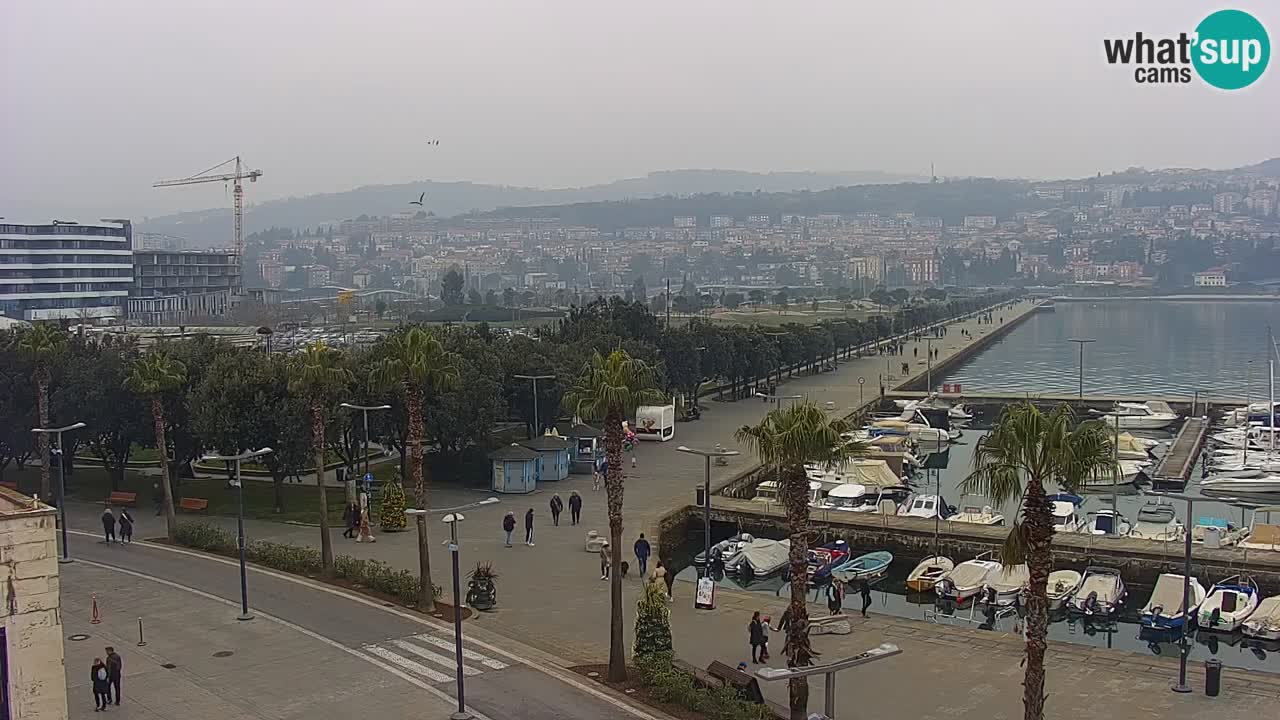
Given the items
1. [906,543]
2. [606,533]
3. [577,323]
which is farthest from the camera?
[577,323]

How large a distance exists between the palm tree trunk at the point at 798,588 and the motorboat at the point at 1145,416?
5195 cm

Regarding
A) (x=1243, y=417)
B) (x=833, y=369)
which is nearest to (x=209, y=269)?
(x=833, y=369)

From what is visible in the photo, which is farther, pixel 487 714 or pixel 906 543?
pixel 906 543

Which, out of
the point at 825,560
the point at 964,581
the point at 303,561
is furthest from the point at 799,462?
the point at 825,560

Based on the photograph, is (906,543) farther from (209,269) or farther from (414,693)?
(209,269)

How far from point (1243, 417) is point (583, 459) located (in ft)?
139

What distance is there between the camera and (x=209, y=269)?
174875mm

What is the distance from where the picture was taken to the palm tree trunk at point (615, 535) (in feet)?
68.5

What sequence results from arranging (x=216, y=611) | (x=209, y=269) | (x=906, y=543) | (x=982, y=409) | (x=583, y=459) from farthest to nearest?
(x=209, y=269) → (x=982, y=409) → (x=583, y=459) → (x=906, y=543) → (x=216, y=611)

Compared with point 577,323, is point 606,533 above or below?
below

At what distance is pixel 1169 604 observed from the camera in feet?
95.1

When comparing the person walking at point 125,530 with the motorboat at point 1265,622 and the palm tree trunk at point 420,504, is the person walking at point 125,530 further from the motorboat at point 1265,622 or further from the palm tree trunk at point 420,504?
the motorboat at point 1265,622

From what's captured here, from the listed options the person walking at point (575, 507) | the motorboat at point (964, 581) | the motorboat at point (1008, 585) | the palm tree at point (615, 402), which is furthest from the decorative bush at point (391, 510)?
the motorboat at point (1008, 585)

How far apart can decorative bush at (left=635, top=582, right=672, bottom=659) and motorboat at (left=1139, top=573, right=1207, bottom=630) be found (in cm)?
1452
